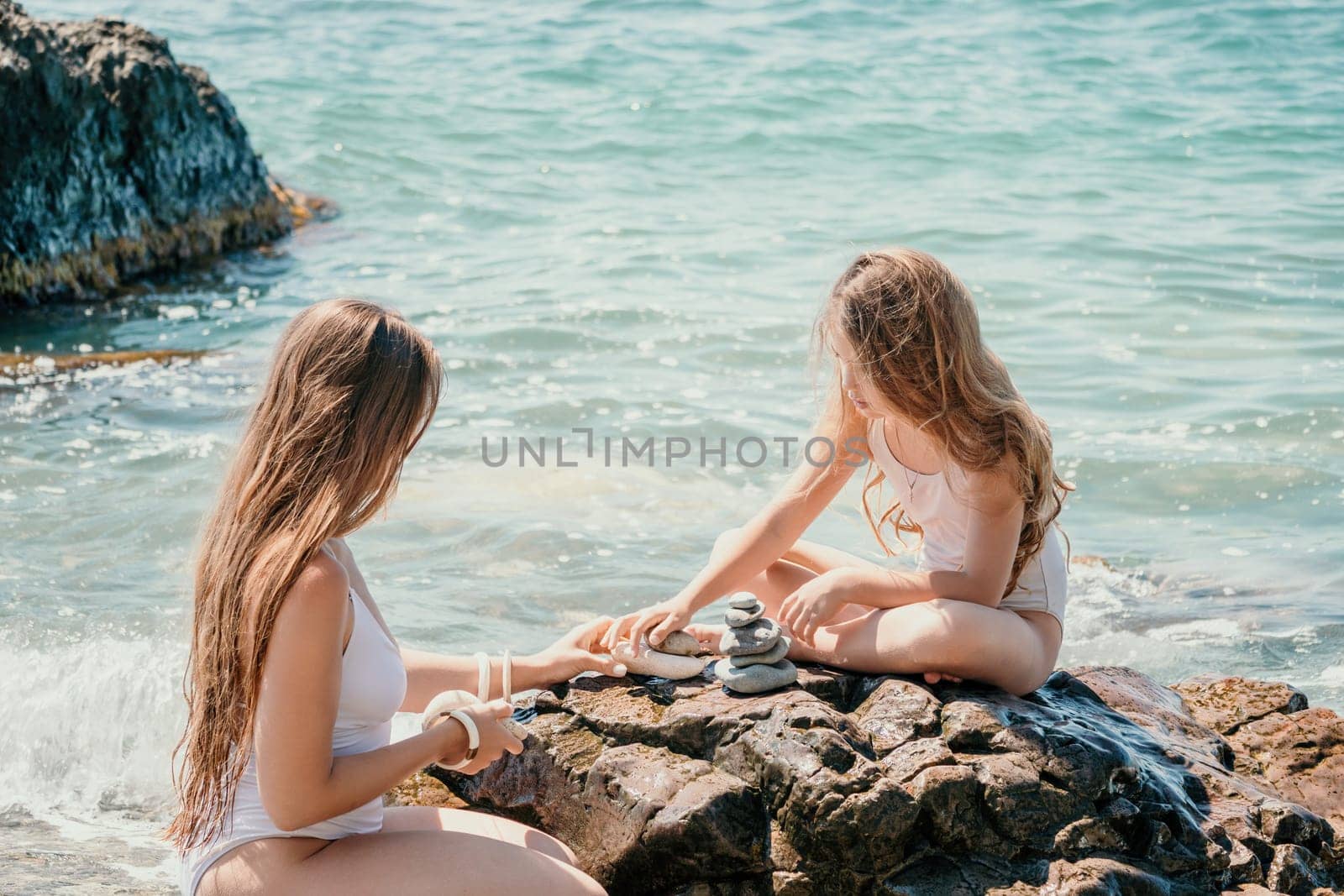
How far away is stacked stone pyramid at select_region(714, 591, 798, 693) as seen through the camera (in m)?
3.44

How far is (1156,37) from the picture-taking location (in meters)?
19.4

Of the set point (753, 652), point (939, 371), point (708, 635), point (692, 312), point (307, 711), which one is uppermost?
point (939, 371)

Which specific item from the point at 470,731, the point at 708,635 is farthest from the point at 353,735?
the point at 708,635

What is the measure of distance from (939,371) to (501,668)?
146 cm

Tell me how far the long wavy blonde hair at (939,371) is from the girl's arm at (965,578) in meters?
0.05

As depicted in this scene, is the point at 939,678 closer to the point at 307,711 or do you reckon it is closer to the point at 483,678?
the point at 483,678

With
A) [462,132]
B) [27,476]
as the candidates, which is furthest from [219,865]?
[462,132]

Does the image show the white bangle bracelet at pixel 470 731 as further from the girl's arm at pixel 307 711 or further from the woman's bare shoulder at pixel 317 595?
the woman's bare shoulder at pixel 317 595

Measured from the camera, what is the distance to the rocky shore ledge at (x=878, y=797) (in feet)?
9.76

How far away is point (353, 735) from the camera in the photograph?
2.74m

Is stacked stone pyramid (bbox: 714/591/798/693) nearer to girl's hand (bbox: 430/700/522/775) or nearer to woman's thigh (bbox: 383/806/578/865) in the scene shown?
woman's thigh (bbox: 383/806/578/865)

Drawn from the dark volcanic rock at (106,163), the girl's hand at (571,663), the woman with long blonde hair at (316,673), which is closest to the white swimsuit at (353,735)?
the woman with long blonde hair at (316,673)

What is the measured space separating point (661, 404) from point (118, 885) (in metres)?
5.49

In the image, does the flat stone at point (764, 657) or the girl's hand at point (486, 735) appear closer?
the girl's hand at point (486, 735)
